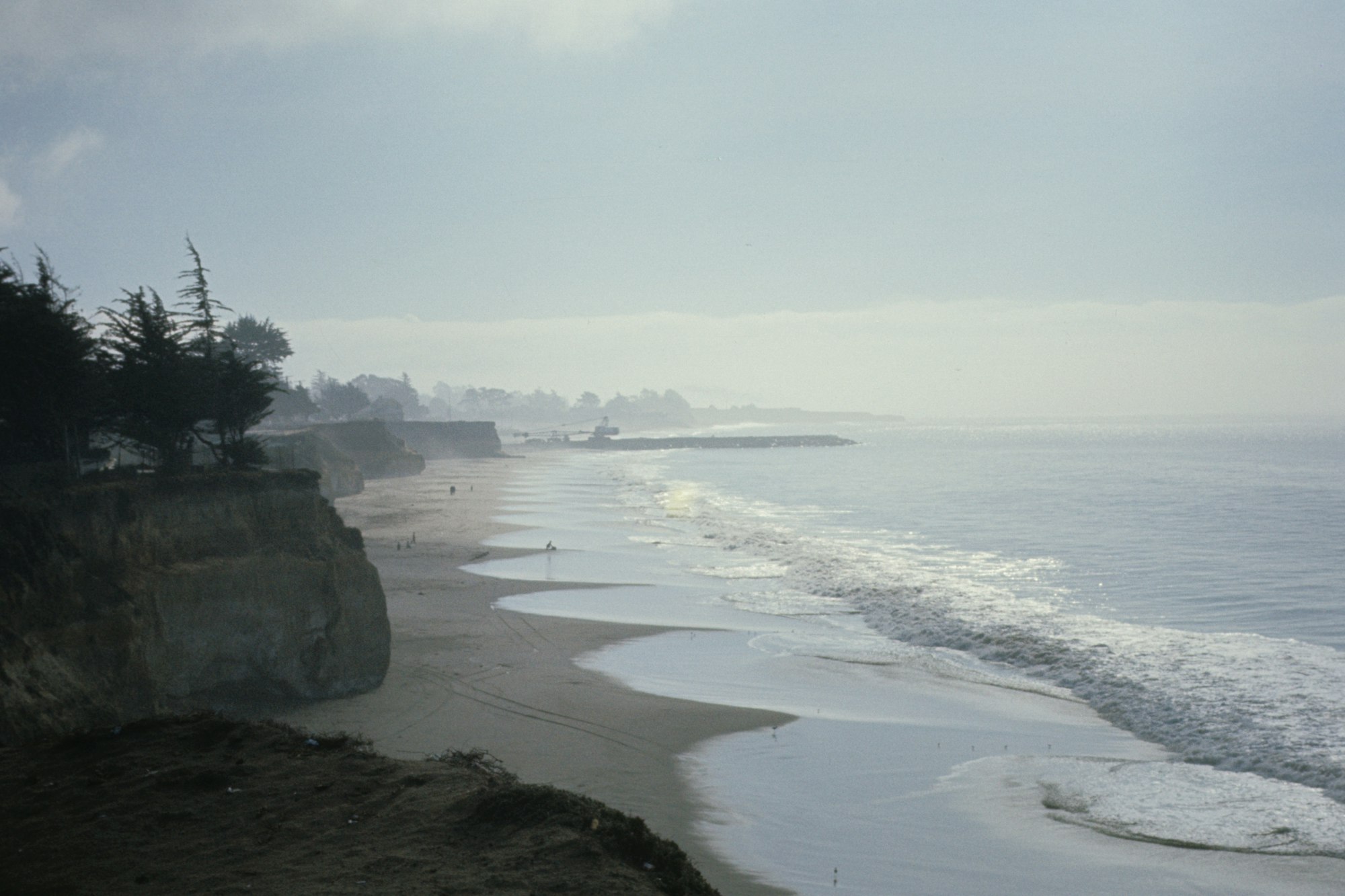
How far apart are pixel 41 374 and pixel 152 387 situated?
81.1 inches

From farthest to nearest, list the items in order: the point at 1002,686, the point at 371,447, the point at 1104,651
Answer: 1. the point at 371,447
2. the point at 1104,651
3. the point at 1002,686

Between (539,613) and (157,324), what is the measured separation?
13.7m

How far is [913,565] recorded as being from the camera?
38438 mm

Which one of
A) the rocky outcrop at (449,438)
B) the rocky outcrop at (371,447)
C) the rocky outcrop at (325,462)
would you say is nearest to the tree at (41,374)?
the rocky outcrop at (325,462)

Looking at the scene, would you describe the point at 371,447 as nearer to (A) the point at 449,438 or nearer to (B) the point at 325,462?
(B) the point at 325,462

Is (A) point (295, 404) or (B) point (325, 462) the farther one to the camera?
(A) point (295, 404)

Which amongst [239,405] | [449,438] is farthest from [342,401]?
[239,405]

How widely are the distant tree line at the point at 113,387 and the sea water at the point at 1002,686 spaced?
10.7 metres

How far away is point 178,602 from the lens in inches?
607

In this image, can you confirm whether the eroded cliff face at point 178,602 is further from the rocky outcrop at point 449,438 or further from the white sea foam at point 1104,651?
the rocky outcrop at point 449,438

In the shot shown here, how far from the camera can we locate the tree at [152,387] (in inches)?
723

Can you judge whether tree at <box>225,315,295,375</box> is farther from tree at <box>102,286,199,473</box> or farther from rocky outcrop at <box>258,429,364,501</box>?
tree at <box>102,286,199,473</box>

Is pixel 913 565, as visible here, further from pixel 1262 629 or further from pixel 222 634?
pixel 222 634

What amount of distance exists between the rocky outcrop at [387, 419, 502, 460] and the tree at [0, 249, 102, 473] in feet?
372
